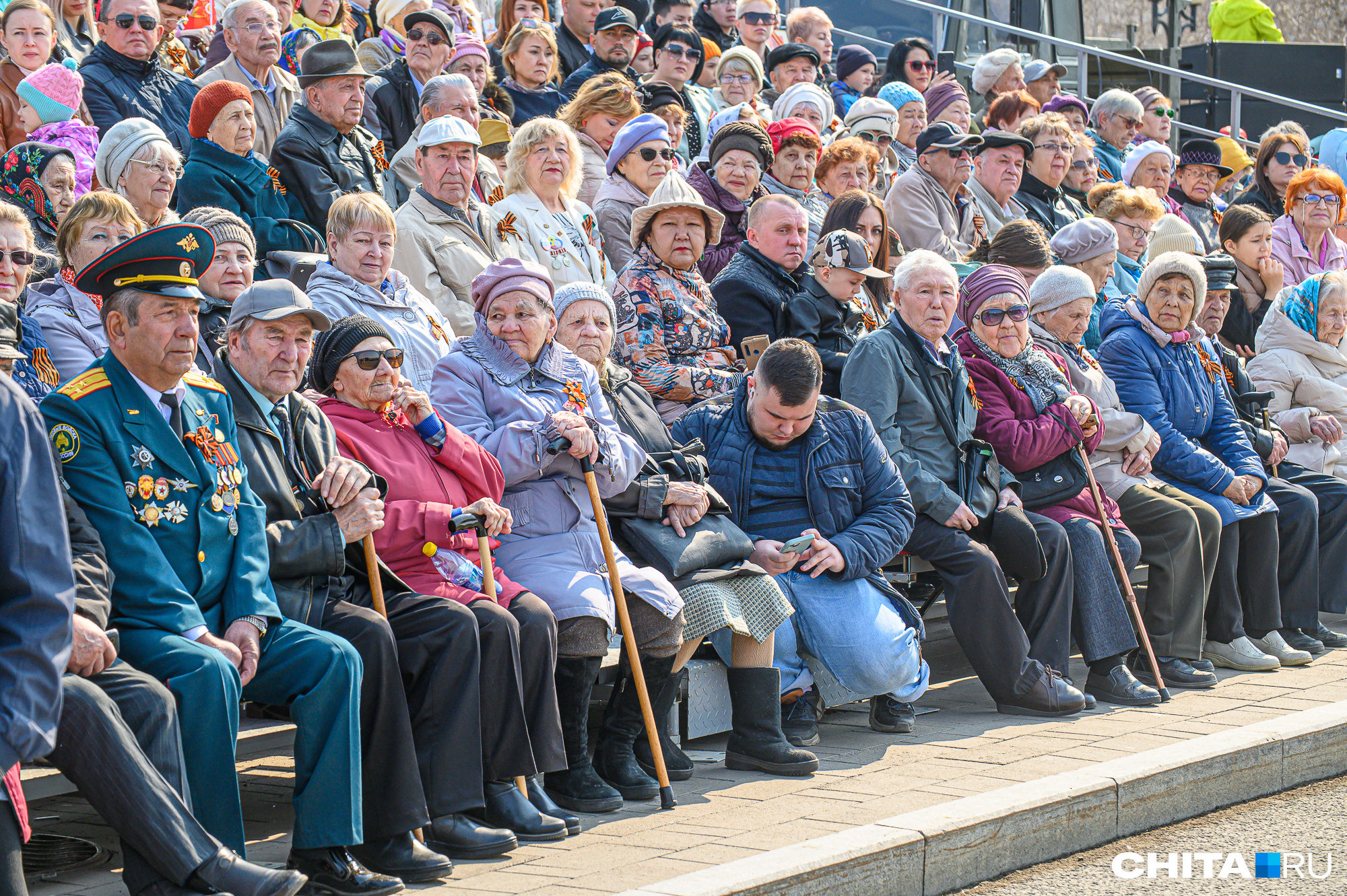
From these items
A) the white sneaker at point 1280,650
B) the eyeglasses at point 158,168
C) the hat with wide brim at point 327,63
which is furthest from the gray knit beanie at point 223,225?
the white sneaker at point 1280,650

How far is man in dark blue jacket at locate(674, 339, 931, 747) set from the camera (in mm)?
5879

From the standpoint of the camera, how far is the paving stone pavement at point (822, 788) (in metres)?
4.28

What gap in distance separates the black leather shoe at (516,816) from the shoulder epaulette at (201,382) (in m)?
1.40

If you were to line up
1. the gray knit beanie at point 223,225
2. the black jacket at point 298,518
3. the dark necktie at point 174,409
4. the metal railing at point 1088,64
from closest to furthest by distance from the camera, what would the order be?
the dark necktie at point 174,409
the black jacket at point 298,518
the gray knit beanie at point 223,225
the metal railing at point 1088,64

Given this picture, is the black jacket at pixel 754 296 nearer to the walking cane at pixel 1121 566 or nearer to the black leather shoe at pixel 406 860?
the walking cane at pixel 1121 566

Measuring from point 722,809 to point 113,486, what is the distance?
214 cm

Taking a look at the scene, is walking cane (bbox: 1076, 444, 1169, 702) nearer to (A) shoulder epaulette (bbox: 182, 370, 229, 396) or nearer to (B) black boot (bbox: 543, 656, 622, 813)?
(B) black boot (bbox: 543, 656, 622, 813)

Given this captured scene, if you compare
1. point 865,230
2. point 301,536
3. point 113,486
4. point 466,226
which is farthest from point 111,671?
point 865,230

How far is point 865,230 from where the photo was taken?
7.57 m

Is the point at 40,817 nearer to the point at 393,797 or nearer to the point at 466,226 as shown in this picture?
the point at 393,797

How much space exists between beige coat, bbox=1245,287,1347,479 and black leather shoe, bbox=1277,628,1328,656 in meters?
1.10

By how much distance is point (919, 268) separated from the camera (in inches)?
261

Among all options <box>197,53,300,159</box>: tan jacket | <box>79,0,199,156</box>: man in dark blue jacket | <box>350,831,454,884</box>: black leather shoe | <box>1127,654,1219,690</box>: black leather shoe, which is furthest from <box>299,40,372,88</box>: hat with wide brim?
<box>1127,654,1219,690</box>: black leather shoe

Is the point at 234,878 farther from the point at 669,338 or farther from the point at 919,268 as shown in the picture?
the point at 919,268
